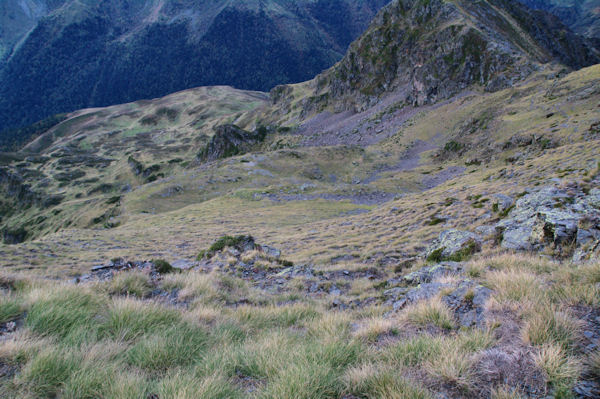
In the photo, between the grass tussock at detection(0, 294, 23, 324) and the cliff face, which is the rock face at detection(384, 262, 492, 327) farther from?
the cliff face

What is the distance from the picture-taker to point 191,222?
26297 millimetres

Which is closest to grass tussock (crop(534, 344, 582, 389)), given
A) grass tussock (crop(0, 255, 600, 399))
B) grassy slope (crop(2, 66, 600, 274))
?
grass tussock (crop(0, 255, 600, 399))

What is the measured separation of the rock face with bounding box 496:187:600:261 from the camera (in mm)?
6004

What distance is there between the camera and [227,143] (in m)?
77.4

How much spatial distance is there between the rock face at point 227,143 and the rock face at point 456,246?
71903 mm

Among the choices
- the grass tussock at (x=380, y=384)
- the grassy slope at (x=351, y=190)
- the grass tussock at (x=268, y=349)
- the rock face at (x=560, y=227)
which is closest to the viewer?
the grass tussock at (x=380, y=384)

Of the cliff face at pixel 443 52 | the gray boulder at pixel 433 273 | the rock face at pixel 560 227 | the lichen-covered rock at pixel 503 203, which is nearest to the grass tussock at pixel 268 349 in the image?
the gray boulder at pixel 433 273

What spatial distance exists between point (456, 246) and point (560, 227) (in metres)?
2.49

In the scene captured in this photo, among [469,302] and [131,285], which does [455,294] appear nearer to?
[469,302]

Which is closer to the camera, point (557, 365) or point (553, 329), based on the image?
point (557, 365)

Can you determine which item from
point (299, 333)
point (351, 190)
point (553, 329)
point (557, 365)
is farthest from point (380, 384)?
point (351, 190)

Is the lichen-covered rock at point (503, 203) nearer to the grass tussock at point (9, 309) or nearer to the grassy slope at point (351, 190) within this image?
the grassy slope at point (351, 190)

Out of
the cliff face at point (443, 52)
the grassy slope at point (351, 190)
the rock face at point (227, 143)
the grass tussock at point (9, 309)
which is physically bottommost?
the grassy slope at point (351, 190)

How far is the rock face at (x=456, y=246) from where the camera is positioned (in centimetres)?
803
